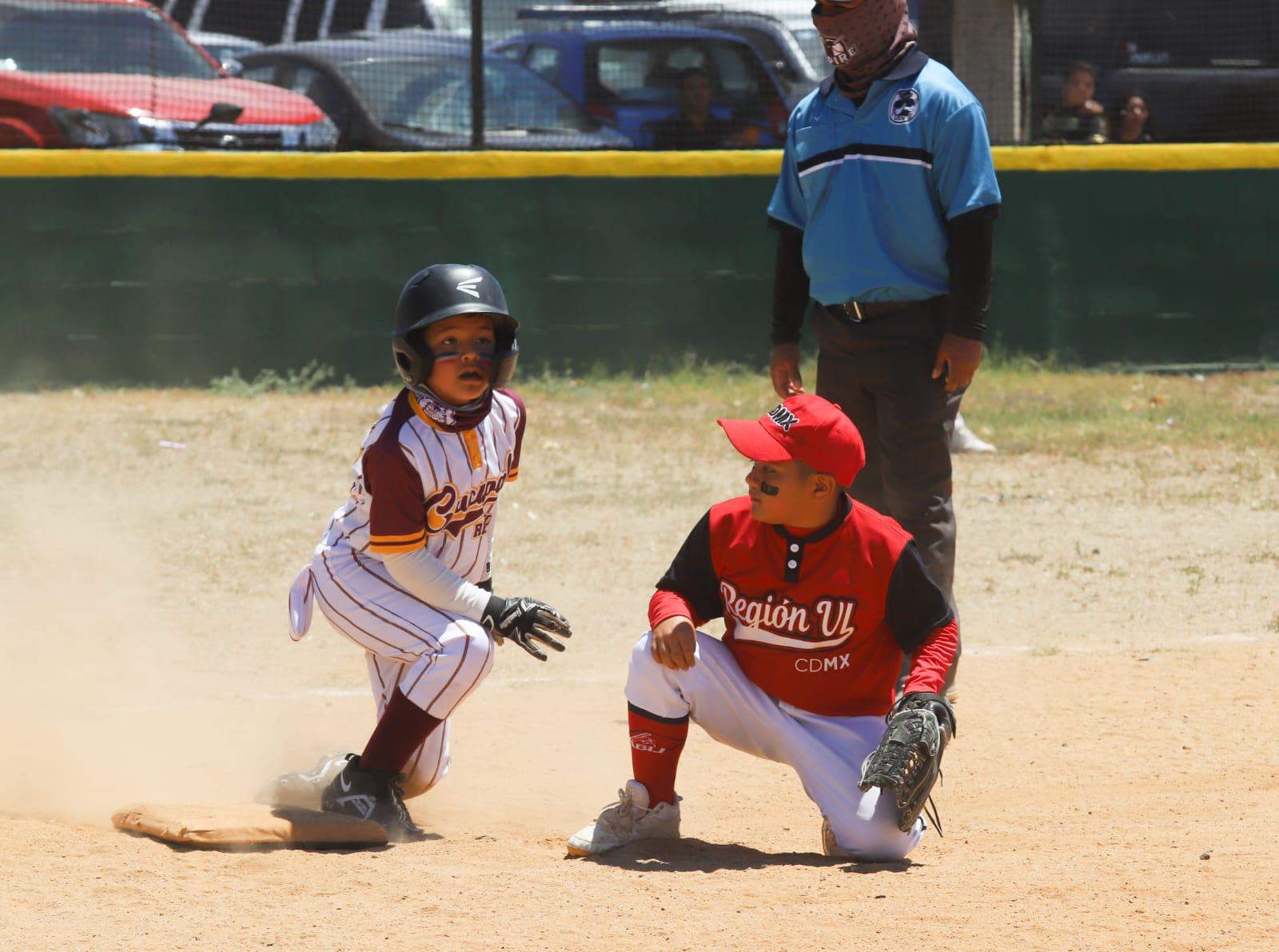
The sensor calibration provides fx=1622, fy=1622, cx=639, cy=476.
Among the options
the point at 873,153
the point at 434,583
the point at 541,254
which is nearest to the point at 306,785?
the point at 434,583

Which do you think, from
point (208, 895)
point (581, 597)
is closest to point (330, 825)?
point (208, 895)

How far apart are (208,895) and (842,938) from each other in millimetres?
1318

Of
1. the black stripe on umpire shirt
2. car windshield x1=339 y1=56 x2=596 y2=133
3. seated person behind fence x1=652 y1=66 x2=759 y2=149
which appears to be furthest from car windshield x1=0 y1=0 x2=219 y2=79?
the black stripe on umpire shirt

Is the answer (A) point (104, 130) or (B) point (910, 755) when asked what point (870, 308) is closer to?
(B) point (910, 755)

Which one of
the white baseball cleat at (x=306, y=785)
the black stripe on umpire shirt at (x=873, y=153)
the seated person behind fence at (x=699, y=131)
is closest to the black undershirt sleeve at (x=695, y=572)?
the white baseball cleat at (x=306, y=785)

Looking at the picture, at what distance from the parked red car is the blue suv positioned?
5.36 ft

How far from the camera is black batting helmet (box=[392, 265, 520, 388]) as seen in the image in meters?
3.92

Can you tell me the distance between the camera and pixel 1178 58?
460 inches

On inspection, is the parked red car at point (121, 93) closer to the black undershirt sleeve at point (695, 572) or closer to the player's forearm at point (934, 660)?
the black undershirt sleeve at point (695, 572)

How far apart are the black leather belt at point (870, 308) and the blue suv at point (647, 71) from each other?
6472mm

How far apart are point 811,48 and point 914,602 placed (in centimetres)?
846

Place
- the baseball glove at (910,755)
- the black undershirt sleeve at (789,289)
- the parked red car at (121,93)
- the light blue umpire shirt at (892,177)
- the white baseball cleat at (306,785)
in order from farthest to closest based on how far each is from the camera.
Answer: the parked red car at (121,93) < the black undershirt sleeve at (789,289) < the light blue umpire shirt at (892,177) < the white baseball cleat at (306,785) < the baseball glove at (910,755)

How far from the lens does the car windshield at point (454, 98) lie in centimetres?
1090

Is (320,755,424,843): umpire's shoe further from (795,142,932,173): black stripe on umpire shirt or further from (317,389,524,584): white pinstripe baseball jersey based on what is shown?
(795,142,932,173): black stripe on umpire shirt
